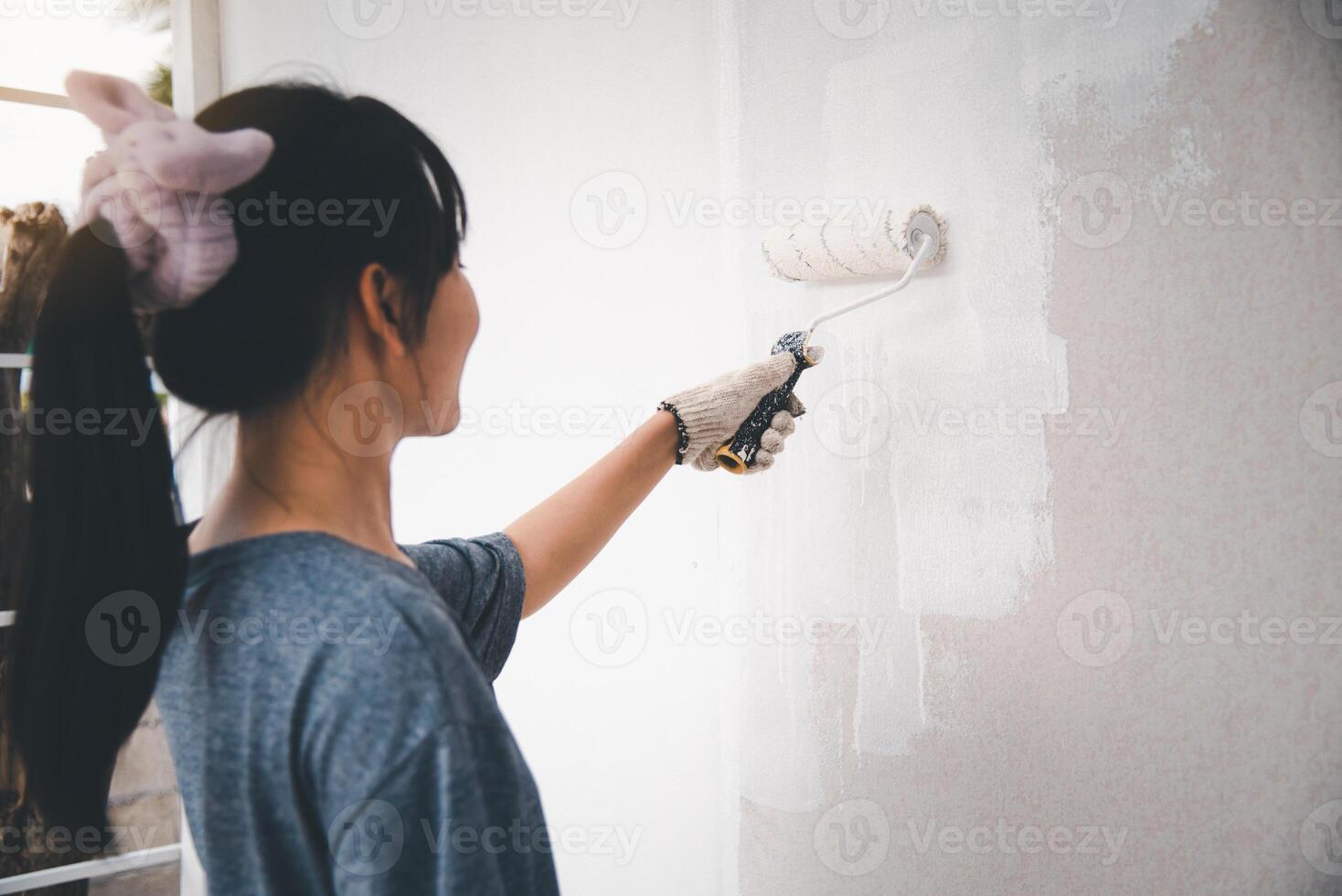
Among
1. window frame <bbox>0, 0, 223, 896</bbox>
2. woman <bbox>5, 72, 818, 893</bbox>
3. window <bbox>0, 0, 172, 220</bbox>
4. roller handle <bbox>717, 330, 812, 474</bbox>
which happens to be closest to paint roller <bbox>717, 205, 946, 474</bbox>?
roller handle <bbox>717, 330, 812, 474</bbox>

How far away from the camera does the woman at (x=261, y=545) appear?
531 millimetres

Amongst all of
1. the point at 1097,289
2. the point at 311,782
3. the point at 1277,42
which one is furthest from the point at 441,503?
the point at 1277,42

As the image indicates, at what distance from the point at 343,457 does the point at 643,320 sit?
0.66 metres

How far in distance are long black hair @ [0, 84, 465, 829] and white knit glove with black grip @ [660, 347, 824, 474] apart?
44 centimetres

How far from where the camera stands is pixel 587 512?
975mm

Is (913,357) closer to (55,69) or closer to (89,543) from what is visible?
(89,543)

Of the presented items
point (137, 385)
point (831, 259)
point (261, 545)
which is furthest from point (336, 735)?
point (831, 259)

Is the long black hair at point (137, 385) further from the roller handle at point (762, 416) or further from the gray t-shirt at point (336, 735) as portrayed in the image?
the roller handle at point (762, 416)

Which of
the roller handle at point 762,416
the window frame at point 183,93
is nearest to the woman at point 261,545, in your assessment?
the roller handle at point 762,416

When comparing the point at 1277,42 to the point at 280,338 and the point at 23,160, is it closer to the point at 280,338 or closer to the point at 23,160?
the point at 280,338

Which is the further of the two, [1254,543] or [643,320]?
[643,320]

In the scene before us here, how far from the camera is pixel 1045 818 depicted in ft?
2.93

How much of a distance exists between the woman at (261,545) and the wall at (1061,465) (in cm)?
53

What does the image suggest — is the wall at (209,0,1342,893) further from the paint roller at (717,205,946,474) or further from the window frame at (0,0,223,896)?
the window frame at (0,0,223,896)
